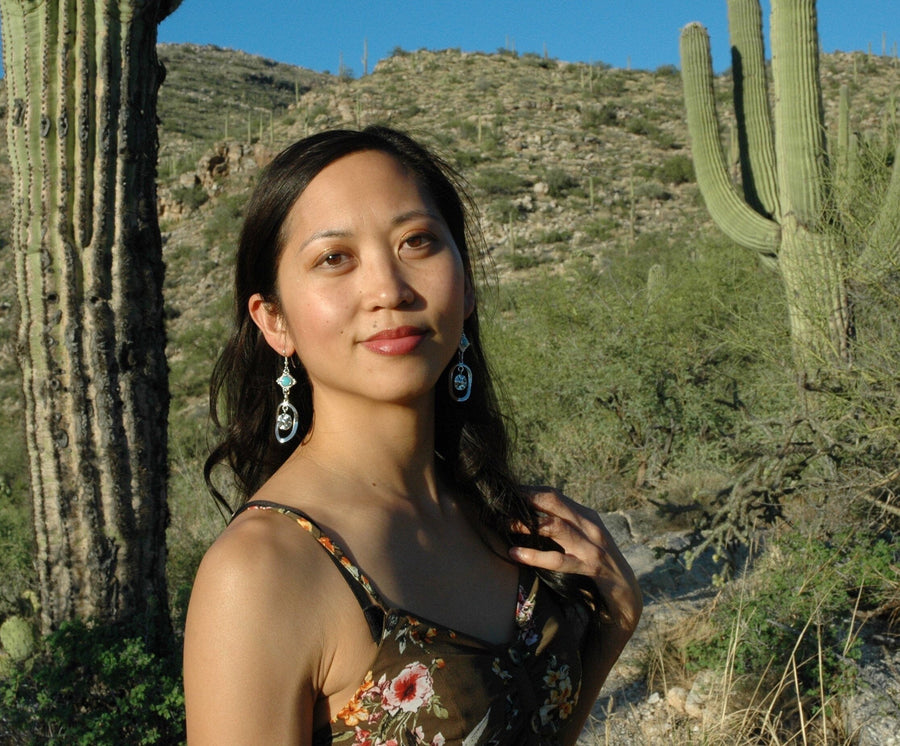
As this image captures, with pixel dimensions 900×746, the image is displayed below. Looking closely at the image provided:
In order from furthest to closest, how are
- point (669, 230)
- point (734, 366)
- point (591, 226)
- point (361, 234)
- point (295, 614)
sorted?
point (591, 226)
point (669, 230)
point (734, 366)
point (361, 234)
point (295, 614)

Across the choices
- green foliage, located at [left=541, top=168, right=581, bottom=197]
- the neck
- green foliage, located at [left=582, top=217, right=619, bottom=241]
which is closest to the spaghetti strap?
the neck

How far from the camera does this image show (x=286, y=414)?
173 centimetres

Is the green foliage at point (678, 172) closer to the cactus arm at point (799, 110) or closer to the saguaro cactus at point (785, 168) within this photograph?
the saguaro cactus at point (785, 168)

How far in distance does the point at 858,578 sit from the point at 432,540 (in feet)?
12.8

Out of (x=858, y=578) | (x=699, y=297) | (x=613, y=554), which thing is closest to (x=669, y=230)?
(x=699, y=297)

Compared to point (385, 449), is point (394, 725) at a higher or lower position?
lower

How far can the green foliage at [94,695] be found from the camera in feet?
12.0

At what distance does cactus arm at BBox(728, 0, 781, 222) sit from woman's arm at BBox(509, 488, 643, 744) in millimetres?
A: 7548

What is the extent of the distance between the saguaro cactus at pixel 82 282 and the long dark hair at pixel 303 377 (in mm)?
1962

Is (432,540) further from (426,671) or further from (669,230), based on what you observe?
(669,230)

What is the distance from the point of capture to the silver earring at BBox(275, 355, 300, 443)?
5.64ft

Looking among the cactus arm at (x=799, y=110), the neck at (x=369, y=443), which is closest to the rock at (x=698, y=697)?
the neck at (x=369, y=443)

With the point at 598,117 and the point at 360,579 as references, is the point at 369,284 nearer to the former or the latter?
the point at 360,579

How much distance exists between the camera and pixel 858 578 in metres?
4.74
